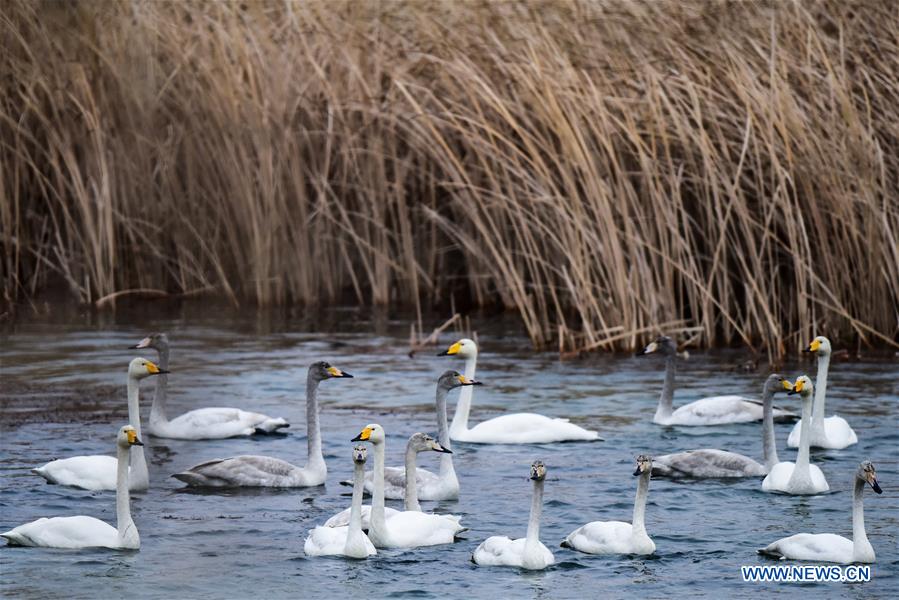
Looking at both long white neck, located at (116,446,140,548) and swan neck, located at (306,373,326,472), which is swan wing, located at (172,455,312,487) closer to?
swan neck, located at (306,373,326,472)

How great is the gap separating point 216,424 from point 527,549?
4.39 m

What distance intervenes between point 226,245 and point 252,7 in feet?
9.80

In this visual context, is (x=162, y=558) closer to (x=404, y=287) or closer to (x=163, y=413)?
(x=163, y=413)

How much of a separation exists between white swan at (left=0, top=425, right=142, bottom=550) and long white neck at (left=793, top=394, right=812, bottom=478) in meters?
4.14

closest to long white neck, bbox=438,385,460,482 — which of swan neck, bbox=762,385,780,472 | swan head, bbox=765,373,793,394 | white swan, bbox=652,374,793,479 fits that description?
white swan, bbox=652,374,793,479

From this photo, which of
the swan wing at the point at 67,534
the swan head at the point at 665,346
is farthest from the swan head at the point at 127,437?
the swan head at the point at 665,346

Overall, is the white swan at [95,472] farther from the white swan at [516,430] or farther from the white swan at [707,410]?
the white swan at [707,410]

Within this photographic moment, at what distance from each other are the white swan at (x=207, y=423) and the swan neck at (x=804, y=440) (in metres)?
3.98

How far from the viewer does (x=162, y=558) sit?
8.70 meters

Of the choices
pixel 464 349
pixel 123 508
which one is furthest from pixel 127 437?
pixel 464 349

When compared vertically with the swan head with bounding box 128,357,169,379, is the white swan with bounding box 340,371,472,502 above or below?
below

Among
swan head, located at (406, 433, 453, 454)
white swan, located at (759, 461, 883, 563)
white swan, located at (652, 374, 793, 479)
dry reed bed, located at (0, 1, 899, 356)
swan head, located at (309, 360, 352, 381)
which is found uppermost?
dry reed bed, located at (0, 1, 899, 356)

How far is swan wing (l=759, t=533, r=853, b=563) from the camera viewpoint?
8469mm

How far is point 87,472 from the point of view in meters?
10.4
